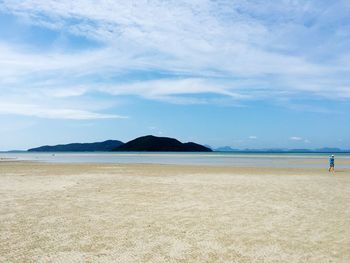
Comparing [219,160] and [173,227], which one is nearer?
[173,227]

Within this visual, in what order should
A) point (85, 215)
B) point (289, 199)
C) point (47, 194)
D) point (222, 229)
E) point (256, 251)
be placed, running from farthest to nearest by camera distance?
point (47, 194)
point (289, 199)
point (85, 215)
point (222, 229)
point (256, 251)

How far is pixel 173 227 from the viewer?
10820mm

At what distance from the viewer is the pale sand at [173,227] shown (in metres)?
8.29

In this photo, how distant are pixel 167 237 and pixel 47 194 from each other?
10097 mm

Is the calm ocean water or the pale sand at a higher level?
the calm ocean water

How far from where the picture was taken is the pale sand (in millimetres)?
8289

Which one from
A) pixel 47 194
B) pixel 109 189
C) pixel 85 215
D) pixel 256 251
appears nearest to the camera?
pixel 256 251

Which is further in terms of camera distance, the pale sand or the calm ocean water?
the calm ocean water

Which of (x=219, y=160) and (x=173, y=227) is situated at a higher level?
(x=219, y=160)

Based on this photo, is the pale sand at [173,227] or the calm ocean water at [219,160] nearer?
the pale sand at [173,227]

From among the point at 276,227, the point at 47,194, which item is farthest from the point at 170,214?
the point at 47,194

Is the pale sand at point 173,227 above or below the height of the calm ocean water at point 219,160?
below

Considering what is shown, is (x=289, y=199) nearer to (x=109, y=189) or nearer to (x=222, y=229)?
(x=222, y=229)

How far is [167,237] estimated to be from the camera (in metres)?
9.70
